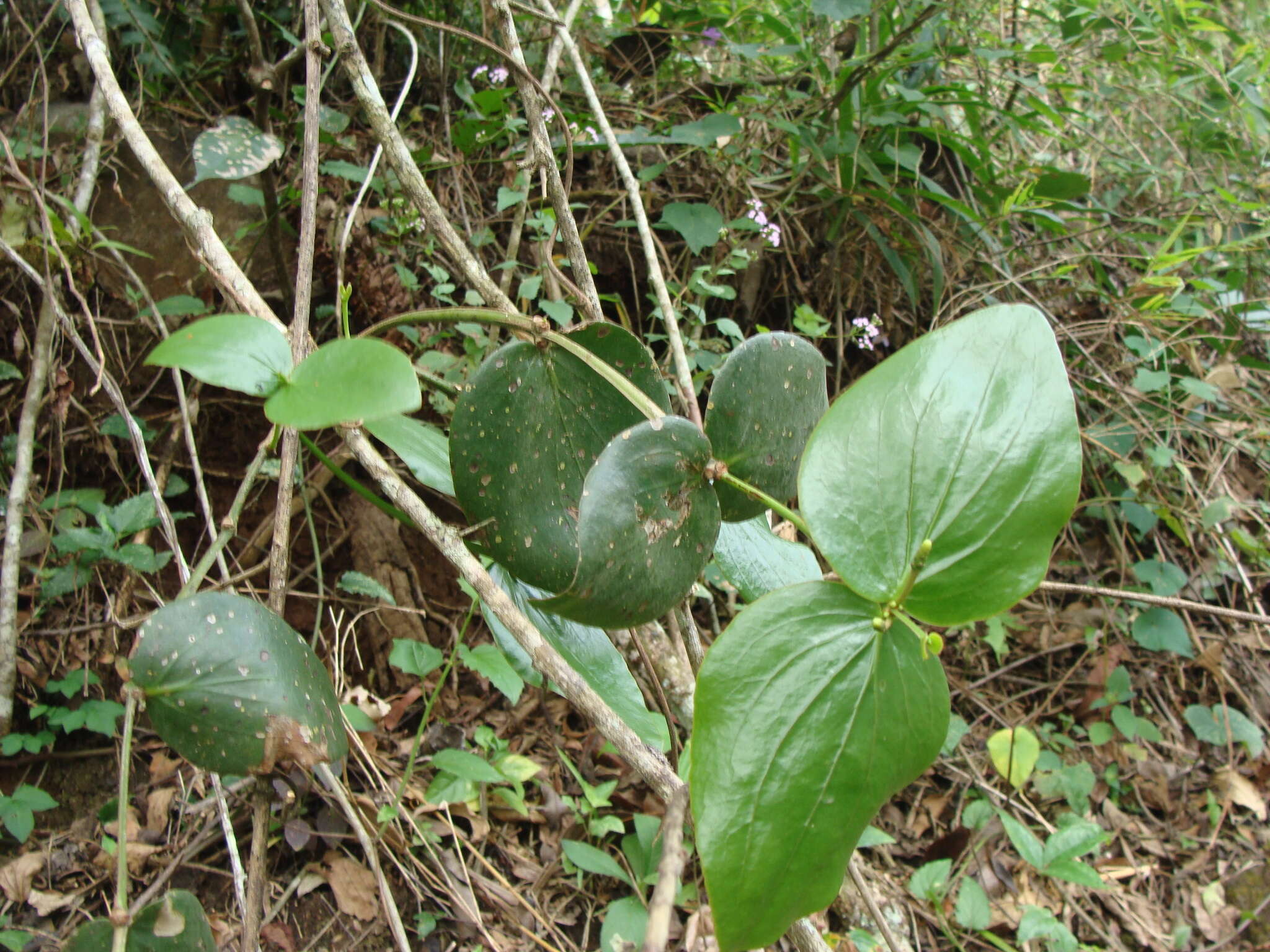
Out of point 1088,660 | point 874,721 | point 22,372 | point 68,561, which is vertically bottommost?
point 1088,660

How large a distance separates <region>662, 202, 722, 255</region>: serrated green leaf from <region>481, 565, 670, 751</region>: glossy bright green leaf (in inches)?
42.2

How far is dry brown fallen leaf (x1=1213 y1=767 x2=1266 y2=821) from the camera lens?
179 cm

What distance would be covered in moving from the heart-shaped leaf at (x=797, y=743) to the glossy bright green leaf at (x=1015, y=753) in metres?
1.39

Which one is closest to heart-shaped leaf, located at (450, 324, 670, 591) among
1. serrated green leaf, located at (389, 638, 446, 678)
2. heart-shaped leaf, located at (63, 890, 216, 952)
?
heart-shaped leaf, located at (63, 890, 216, 952)

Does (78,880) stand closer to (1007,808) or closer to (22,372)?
(22,372)

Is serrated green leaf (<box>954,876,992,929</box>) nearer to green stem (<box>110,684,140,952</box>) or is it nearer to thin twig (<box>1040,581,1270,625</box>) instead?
thin twig (<box>1040,581,1270,625</box>)

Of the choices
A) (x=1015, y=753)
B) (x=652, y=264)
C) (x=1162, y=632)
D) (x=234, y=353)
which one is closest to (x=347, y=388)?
(x=234, y=353)

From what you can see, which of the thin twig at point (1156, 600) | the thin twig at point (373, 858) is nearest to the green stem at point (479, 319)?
the thin twig at point (1156, 600)

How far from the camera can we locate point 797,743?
368 millimetres

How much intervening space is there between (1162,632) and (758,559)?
1707 millimetres

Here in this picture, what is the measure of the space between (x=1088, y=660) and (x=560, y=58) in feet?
6.14

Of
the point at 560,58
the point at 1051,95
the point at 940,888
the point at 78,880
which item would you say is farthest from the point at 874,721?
the point at 1051,95

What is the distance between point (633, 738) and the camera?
0.43m

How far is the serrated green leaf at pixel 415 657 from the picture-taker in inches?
45.1
